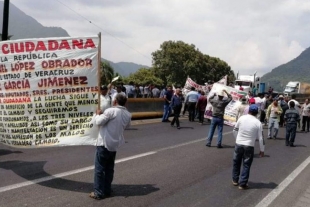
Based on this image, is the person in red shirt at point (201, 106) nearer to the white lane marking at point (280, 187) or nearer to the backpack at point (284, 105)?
the backpack at point (284, 105)

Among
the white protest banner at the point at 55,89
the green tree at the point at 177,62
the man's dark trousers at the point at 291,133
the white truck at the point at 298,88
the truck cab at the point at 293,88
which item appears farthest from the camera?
the green tree at the point at 177,62

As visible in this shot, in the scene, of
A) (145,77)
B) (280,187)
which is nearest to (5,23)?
(280,187)

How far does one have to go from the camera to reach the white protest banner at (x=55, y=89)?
6770mm

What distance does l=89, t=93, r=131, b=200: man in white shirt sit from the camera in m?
6.40

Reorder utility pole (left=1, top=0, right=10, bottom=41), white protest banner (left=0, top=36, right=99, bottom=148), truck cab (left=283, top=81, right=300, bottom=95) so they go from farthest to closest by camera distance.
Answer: truck cab (left=283, top=81, right=300, bottom=95)
utility pole (left=1, top=0, right=10, bottom=41)
white protest banner (left=0, top=36, right=99, bottom=148)

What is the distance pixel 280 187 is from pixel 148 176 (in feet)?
8.50

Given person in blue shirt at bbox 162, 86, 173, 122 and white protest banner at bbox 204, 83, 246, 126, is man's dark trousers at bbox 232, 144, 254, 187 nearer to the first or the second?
white protest banner at bbox 204, 83, 246, 126

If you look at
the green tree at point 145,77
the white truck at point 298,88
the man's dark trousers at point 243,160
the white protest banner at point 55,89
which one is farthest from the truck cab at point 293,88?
the white protest banner at point 55,89

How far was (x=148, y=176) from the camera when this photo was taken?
26.6ft

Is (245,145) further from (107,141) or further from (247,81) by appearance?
(247,81)

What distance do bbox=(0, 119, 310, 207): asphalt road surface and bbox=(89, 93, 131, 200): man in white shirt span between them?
0.23 meters

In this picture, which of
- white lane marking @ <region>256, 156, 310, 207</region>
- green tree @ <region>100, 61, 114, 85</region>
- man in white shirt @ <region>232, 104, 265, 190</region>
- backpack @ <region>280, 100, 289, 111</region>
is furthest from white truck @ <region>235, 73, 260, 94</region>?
man in white shirt @ <region>232, 104, 265, 190</region>

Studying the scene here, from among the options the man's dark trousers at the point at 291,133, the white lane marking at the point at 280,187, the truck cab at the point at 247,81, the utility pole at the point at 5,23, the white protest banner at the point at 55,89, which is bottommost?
the white lane marking at the point at 280,187

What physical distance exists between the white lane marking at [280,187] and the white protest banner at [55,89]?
3060mm
